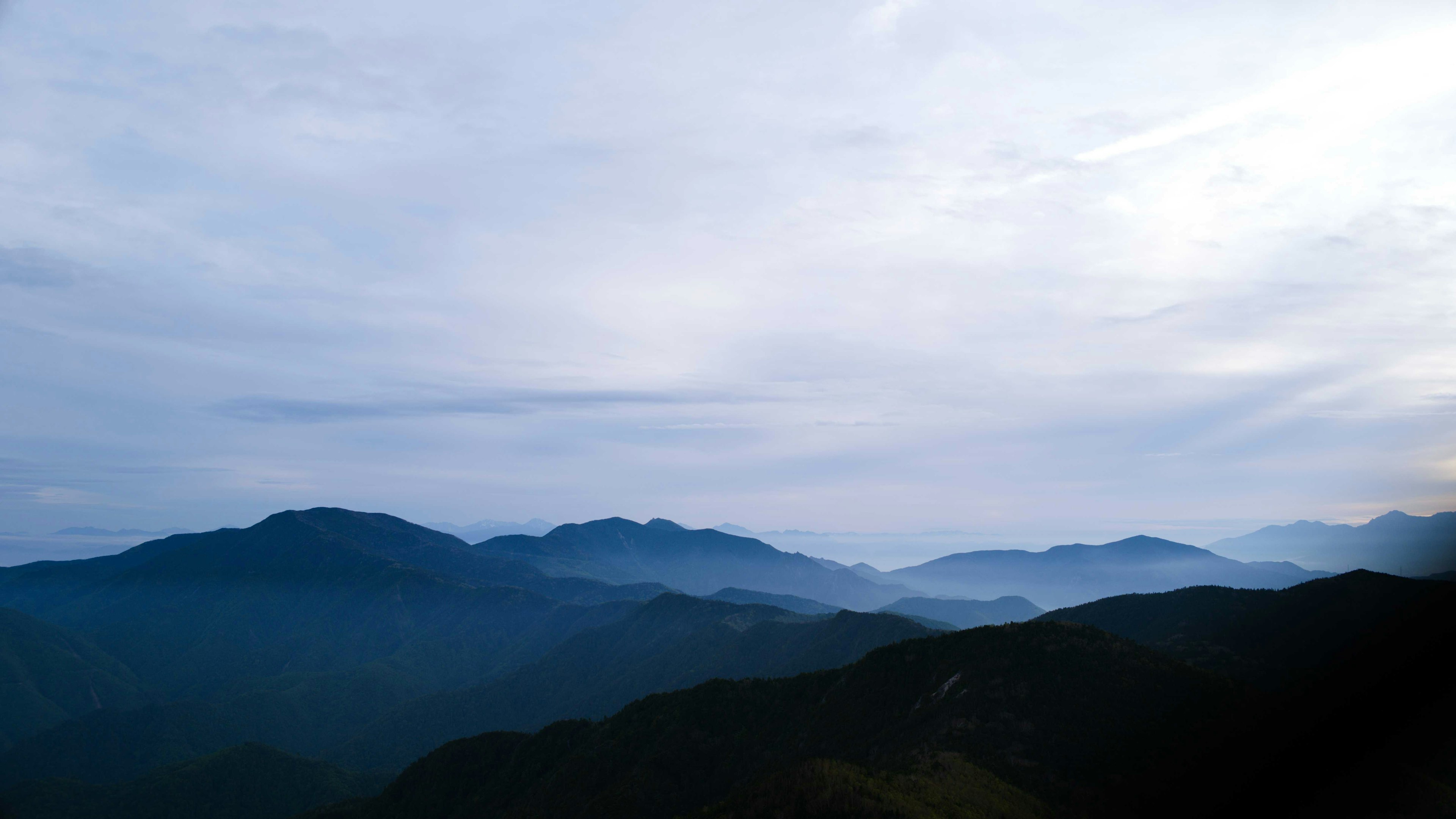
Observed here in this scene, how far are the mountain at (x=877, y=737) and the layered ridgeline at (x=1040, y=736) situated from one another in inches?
13.7

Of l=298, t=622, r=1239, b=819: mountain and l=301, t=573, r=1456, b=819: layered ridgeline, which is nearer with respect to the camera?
l=301, t=573, r=1456, b=819: layered ridgeline

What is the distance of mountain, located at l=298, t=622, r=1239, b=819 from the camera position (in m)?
66.8

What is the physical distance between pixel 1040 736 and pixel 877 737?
23119 millimetres

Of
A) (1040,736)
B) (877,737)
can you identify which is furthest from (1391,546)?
(877,737)

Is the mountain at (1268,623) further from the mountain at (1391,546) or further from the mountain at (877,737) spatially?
the mountain at (1391,546)

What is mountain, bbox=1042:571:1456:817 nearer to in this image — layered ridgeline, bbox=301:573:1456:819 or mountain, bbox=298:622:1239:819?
layered ridgeline, bbox=301:573:1456:819

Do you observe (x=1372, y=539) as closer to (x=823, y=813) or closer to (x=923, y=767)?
(x=823, y=813)

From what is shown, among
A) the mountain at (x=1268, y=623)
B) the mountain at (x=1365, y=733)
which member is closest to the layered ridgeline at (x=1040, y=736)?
the mountain at (x=1365, y=733)

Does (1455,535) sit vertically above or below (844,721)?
above

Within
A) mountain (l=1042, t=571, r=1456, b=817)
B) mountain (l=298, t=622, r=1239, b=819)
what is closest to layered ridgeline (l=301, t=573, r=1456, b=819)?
mountain (l=1042, t=571, r=1456, b=817)

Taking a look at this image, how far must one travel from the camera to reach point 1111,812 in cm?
5631

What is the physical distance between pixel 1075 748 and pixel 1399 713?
180ft

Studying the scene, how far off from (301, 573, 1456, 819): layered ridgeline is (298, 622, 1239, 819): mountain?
0.35 metres

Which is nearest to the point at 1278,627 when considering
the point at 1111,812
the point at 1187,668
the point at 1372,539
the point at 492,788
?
the point at 1187,668
